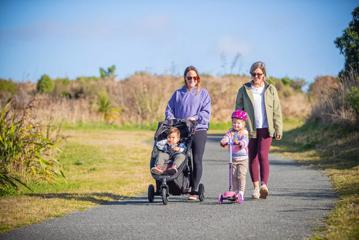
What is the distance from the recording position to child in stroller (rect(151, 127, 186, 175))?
32.6 ft

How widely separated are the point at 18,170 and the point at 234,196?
18.7ft

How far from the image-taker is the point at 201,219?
8.34m

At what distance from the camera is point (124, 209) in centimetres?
945

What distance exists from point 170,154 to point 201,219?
2.04 metres

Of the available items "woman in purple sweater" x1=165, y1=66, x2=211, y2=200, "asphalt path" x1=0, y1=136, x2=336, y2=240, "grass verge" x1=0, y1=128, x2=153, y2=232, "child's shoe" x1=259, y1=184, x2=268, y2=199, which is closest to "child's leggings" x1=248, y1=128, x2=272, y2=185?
"child's shoe" x1=259, y1=184, x2=268, y2=199

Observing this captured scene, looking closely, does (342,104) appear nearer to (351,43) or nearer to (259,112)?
(351,43)

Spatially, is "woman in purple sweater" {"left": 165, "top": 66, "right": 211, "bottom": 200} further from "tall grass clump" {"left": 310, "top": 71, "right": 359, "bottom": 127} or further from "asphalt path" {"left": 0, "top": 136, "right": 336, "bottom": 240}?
"tall grass clump" {"left": 310, "top": 71, "right": 359, "bottom": 127}

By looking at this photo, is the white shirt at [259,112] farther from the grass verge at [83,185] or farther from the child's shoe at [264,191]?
the grass verge at [83,185]

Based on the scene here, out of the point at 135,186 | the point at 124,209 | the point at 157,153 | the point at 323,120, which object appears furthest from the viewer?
the point at 323,120

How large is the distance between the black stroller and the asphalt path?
19cm

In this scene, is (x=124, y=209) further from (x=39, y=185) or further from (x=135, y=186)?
(x=39, y=185)

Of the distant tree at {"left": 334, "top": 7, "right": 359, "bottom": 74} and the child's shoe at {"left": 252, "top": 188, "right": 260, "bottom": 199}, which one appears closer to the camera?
the child's shoe at {"left": 252, "top": 188, "right": 260, "bottom": 199}

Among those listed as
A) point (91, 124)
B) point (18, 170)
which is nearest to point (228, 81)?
point (91, 124)

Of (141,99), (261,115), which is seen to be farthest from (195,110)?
(141,99)
